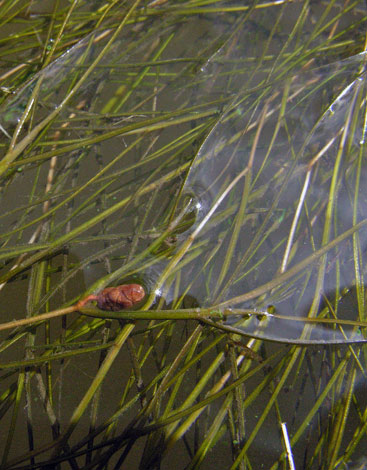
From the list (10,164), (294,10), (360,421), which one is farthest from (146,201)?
(294,10)

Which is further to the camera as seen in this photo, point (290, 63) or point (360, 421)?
point (290, 63)

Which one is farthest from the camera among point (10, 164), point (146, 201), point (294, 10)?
point (294, 10)

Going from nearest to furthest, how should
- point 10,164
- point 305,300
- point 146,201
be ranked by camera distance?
point 305,300
point 10,164
point 146,201

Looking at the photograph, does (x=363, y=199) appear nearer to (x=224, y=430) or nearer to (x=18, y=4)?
(x=224, y=430)

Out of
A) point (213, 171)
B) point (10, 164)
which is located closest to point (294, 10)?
point (213, 171)

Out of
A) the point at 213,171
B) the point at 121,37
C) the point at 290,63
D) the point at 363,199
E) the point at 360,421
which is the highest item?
the point at 121,37

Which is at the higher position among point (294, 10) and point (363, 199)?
point (294, 10)
